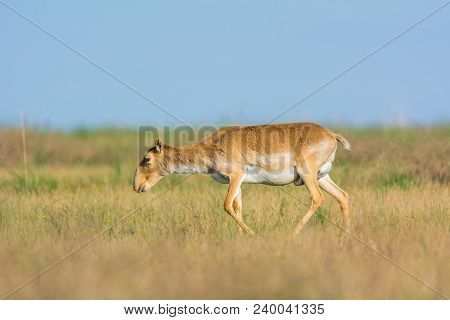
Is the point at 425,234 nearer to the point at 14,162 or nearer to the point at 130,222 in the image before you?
the point at 130,222

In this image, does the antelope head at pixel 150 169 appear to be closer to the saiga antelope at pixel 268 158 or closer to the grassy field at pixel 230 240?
the saiga antelope at pixel 268 158

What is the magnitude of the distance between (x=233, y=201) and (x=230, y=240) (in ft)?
6.72

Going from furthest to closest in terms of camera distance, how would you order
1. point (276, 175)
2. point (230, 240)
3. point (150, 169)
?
point (150, 169)
point (276, 175)
point (230, 240)

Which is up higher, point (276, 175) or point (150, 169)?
point (150, 169)

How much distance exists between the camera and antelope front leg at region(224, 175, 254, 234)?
11.1 meters

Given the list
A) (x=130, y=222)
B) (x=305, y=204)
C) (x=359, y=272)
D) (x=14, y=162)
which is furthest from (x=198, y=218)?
(x=14, y=162)

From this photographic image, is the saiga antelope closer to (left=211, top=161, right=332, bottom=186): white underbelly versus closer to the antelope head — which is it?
(left=211, top=161, right=332, bottom=186): white underbelly

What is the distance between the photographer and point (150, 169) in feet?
42.0

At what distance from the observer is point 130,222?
11703 millimetres

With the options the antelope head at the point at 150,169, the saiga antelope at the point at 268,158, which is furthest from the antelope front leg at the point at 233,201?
the antelope head at the point at 150,169

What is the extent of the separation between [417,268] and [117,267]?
3002mm

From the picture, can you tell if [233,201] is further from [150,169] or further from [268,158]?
[150,169]

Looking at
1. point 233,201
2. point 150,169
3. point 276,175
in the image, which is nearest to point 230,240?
point 233,201
